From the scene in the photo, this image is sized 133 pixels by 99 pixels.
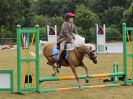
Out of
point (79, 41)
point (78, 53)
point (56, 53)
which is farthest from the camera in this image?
point (56, 53)

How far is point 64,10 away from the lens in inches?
3974

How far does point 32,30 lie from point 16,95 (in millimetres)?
1883

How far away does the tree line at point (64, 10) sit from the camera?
6431cm

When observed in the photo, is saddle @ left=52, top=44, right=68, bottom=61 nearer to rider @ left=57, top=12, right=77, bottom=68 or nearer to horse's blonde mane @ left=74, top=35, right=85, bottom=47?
rider @ left=57, top=12, right=77, bottom=68

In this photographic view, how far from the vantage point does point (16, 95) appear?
12.5 metres

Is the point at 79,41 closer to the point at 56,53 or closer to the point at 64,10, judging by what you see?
the point at 56,53

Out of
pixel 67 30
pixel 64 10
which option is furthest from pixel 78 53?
pixel 64 10

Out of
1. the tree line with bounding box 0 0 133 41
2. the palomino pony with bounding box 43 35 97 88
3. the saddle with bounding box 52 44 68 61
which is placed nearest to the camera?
the palomino pony with bounding box 43 35 97 88

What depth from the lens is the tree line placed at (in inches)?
2532

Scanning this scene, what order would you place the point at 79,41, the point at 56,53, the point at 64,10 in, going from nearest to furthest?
the point at 79,41
the point at 56,53
the point at 64,10

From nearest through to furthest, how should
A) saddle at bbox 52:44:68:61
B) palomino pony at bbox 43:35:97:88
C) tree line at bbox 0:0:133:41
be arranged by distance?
1. palomino pony at bbox 43:35:97:88
2. saddle at bbox 52:44:68:61
3. tree line at bbox 0:0:133:41

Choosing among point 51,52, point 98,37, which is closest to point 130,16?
point 98,37

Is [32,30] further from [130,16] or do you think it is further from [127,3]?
[127,3]

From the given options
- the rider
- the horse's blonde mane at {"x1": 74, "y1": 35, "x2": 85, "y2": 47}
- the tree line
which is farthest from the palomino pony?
the tree line
